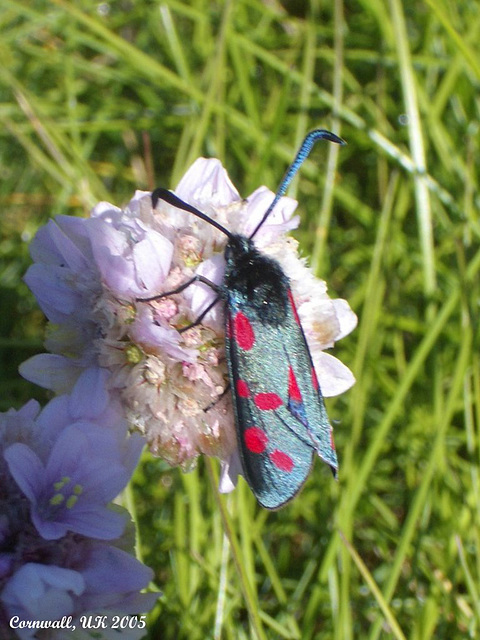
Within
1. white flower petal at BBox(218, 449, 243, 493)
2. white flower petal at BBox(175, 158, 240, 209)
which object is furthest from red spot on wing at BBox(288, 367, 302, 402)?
white flower petal at BBox(175, 158, 240, 209)

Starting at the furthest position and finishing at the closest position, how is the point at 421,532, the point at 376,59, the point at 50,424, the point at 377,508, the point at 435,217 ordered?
the point at 376,59
the point at 435,217
the point at 377,508
the point at 421,532
the point at 50,424

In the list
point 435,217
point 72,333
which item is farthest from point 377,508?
point 72,333

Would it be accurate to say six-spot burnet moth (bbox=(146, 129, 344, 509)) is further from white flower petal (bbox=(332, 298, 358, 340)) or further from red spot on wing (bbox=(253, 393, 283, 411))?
white flower petal (bbox=(332, 298, 358, 340))

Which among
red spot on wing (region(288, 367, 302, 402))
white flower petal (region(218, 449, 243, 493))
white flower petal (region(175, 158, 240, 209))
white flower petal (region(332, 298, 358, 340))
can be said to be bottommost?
white flower petal (region(218, 449, 243, 493))

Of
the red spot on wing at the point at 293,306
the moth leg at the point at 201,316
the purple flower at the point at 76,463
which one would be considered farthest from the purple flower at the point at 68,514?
the red spot on wing at the point at 293,306

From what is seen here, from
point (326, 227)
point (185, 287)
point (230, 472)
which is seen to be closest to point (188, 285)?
point (185, 287)

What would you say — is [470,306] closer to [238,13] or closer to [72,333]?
[72,333]

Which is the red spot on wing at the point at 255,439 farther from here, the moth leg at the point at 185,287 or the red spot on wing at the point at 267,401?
the moth leg at the point at 185,287
